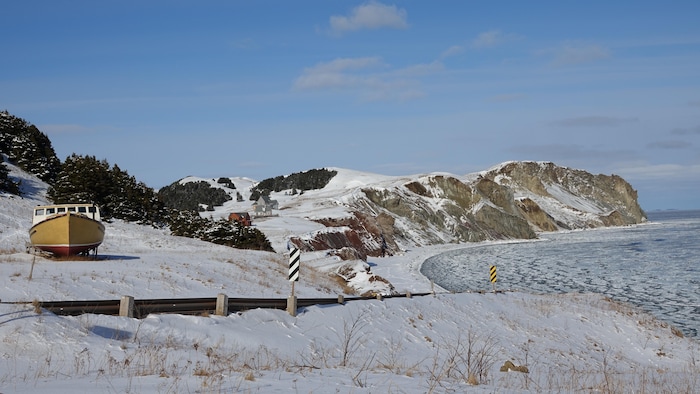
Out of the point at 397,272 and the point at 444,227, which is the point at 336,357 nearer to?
the point at 397,272

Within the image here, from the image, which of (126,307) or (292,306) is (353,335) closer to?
(292,306)

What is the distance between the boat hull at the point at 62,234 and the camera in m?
26.8

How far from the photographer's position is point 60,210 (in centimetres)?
3008

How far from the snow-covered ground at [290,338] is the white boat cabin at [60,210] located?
217 cm

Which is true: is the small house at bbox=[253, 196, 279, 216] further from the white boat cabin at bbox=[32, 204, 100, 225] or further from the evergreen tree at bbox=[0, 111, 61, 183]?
the white boat cabin at bbox=[32, 204, 100, 225]

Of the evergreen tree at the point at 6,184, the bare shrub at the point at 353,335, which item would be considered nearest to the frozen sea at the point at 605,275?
the bare shrub at the point at 353,335

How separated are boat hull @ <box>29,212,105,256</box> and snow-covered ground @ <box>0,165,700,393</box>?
124 cm

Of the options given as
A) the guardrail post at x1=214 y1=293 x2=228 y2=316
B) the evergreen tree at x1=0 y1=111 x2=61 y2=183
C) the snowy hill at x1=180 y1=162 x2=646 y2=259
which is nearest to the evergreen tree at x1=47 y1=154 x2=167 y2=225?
the evergreen tree at x1=0 y1=111 x2=61 y2=183

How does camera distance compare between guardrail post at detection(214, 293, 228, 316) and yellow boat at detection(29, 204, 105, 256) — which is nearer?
guardrail post at detection(214, 293, 228, 316)

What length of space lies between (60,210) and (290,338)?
1804 centimetres

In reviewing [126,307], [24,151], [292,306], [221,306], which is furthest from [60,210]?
[24,151]

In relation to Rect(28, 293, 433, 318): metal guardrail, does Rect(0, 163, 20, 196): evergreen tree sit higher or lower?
higher

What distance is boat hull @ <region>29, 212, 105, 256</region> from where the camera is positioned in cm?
2680

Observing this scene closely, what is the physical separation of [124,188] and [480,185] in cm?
9324
